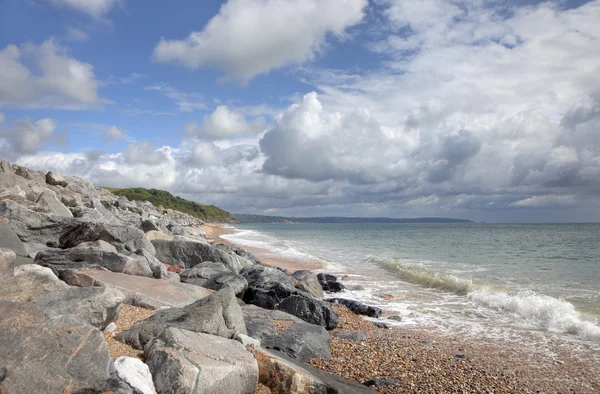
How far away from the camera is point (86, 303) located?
657cm

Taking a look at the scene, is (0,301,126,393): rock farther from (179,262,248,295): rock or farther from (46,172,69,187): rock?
(46,172,69,187): rock

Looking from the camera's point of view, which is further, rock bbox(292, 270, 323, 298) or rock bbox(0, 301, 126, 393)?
rock bbox(292, 270, 323, 298)

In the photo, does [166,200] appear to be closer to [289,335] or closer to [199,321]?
[289,335]

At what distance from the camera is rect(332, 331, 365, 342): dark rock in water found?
35.0 ft

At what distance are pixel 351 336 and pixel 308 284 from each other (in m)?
6.78

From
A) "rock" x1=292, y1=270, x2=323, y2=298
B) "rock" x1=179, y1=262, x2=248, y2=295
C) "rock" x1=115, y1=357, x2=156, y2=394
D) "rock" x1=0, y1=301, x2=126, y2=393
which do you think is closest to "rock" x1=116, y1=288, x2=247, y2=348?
"rock" x1=115, y1=357, x2=156, y2=394

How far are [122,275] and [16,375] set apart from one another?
6428mm

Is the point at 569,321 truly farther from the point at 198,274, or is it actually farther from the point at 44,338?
the point at 44,338

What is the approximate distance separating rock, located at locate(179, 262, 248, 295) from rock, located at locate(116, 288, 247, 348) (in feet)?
15.5

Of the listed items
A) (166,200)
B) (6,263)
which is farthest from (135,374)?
(166,200)

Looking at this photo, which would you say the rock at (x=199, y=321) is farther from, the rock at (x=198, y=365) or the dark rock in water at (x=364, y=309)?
the dark rock in water at (x=364, y=309)

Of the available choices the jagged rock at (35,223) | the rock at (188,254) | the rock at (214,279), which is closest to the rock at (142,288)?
the rock at (214,279)

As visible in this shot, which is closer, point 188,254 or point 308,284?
point 308,284

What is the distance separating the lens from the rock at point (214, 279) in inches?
515
